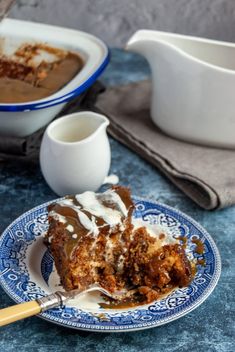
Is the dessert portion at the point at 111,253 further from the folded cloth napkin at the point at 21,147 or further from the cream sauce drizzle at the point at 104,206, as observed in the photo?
the folded cloth napkin at the point at 21,147

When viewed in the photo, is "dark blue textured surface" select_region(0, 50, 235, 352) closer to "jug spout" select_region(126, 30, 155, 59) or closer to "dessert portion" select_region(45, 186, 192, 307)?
"dessert portion" select_region(45, 186, 192, 307)

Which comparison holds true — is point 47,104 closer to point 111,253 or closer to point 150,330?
point 111,253

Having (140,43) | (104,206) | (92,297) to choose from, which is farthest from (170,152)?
(92,297)

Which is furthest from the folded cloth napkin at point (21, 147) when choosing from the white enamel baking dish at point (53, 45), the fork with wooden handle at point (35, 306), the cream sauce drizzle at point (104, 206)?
the fork with wooden handle at point (35, 306)

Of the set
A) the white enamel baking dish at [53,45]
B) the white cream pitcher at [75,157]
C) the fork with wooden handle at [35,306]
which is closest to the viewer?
the fork with wooden handle at [35,306]

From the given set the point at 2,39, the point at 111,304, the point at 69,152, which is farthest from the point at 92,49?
the point at 111,304
